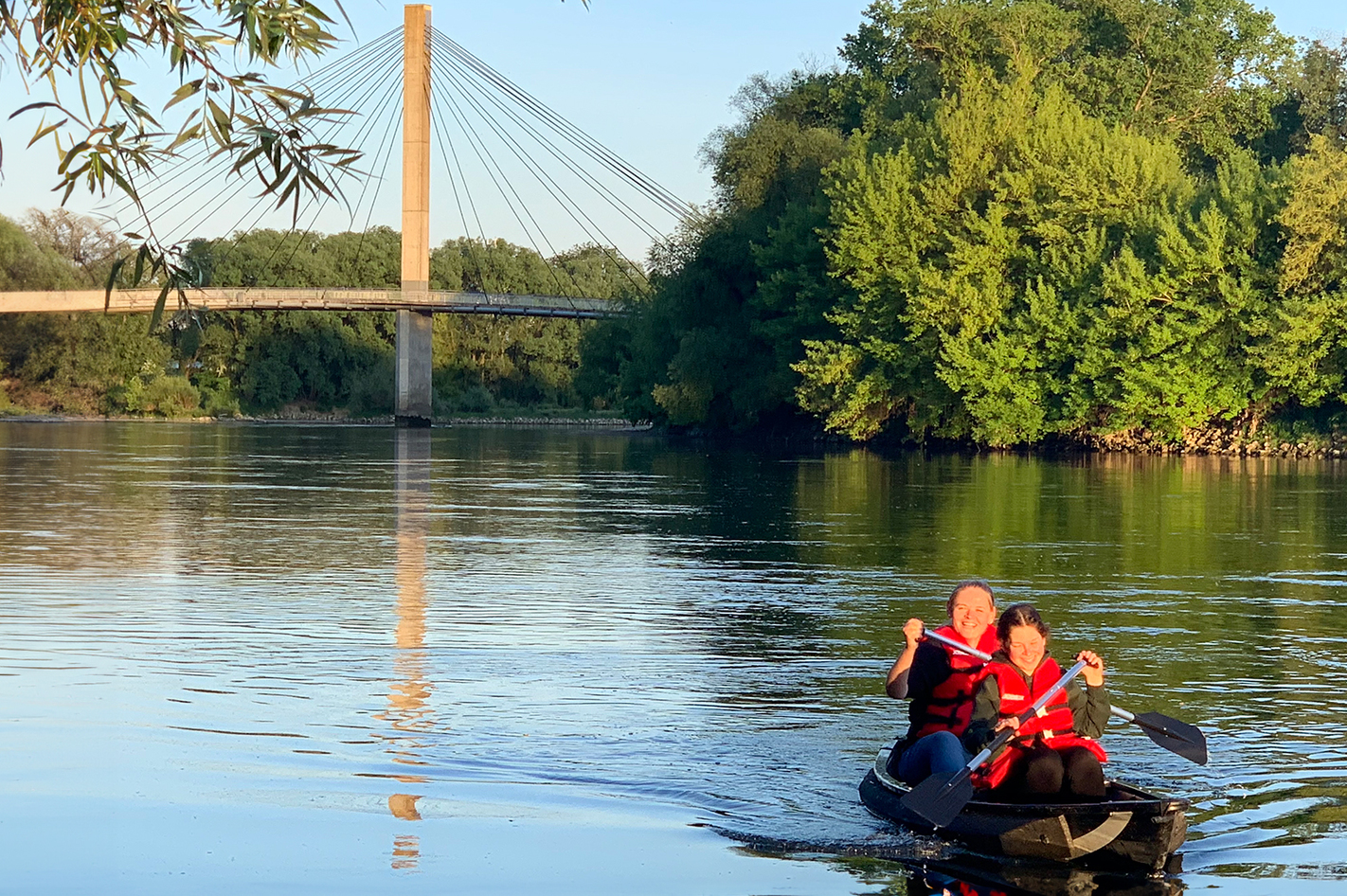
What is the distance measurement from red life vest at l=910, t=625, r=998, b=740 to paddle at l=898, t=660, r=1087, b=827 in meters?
0.55

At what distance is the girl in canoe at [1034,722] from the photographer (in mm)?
7777

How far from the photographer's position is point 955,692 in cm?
861

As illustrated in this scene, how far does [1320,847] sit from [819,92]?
6556 centimetres

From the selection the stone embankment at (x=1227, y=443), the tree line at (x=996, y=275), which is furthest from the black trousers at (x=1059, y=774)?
the stone embankment at (x=1227, y=443)

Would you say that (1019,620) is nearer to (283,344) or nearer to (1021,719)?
(1021,719)

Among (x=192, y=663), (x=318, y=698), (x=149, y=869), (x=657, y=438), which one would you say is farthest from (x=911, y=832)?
(x=657, y=438)

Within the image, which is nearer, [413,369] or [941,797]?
[941,797]

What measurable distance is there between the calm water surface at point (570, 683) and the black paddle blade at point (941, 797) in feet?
0.84

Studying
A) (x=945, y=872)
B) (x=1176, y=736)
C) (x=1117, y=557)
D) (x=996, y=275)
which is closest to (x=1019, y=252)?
(x=996, y=275)

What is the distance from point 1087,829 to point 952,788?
62cm

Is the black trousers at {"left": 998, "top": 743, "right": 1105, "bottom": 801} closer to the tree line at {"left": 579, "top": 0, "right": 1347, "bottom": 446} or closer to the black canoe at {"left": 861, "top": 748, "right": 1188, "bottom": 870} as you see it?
the black canoe at {"left": 861, "top": 748, "right": 1188, "bottom": 870}

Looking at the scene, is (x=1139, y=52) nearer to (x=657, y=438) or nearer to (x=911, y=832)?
(x=657, y=438)

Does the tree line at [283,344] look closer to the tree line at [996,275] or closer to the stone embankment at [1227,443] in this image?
the tree line at [996,275]

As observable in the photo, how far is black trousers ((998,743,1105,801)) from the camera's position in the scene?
25.3ft
